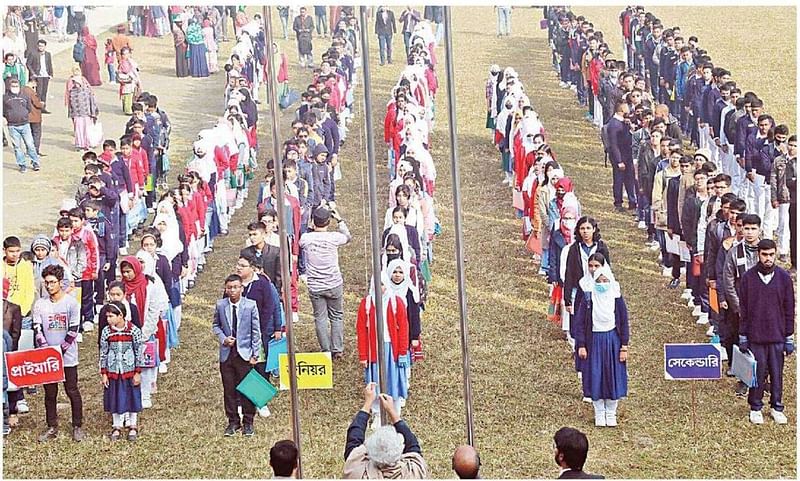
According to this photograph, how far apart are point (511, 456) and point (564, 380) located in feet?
2.88

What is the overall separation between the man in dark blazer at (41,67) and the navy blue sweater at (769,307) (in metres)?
5.54

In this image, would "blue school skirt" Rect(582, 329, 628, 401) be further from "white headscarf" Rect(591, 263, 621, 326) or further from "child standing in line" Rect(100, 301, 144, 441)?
"child standing in line" Rect(100, 301, 144, 441)

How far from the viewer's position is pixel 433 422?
29.0 feet

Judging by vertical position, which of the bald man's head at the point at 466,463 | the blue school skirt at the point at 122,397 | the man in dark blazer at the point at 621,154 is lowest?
the blue school skirt at the point at 122,397

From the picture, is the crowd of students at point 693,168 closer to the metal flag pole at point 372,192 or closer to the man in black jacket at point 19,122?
the metal flag pole at point 372,192

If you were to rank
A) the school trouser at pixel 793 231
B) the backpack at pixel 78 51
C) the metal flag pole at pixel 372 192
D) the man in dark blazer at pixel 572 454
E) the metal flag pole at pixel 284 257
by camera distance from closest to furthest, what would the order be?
the man in dark blazer at pixel 572 454 < the metal flag pole at pixel 284 257 < the metal flag pole at pixel 372 192 < the school trouser at pixel 793 231 < the backpack at pixel 78 51

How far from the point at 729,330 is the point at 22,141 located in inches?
211

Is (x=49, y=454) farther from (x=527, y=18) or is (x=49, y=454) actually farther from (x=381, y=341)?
(x=527, y=18)

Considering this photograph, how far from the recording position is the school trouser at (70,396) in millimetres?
8750

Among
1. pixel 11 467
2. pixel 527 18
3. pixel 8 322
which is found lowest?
pixel 11 467

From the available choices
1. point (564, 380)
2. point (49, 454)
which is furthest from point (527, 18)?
point (49, 454)

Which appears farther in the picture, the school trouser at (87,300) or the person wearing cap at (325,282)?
the school trouser at (87,300)

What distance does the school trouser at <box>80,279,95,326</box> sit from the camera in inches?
385

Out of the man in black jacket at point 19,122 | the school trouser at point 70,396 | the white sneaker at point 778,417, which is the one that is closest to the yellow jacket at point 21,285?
the school trouser at point 70,396
